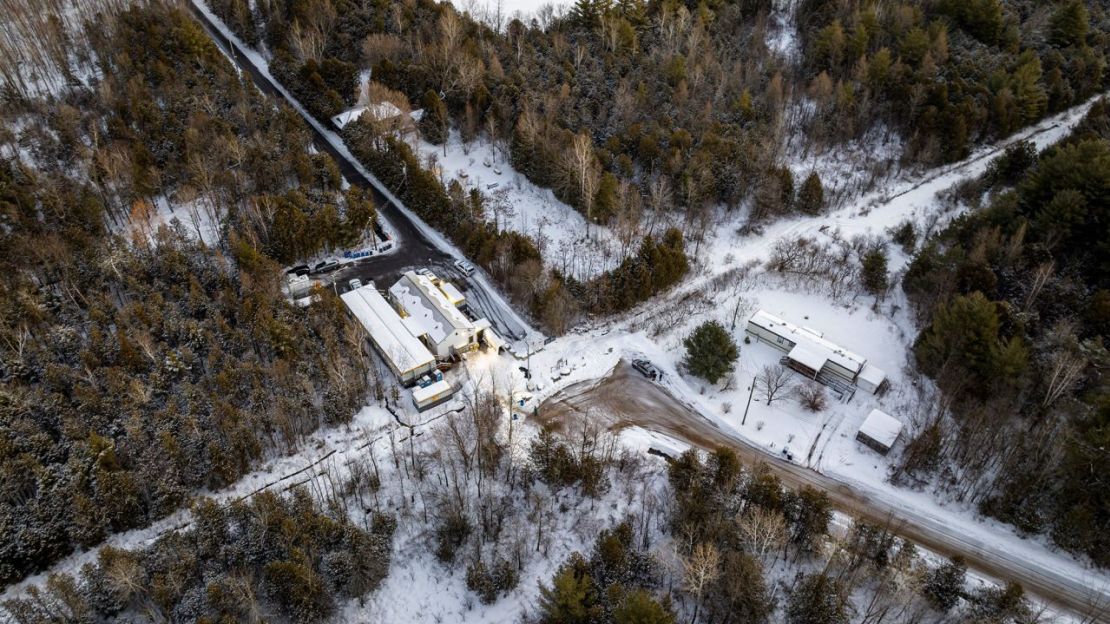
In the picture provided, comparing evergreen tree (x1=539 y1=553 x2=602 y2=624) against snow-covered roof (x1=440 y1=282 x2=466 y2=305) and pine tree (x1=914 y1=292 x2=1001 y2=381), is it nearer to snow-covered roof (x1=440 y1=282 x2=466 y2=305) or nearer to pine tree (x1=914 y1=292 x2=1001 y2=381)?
snow-covered roof (x1=440 y1=282 x2=466 y2=305)

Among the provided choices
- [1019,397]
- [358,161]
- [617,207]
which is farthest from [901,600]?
[358,161]

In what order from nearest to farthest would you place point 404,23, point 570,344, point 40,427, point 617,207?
point 40,427 → point 570,344 → point 617,207 → point 404,23

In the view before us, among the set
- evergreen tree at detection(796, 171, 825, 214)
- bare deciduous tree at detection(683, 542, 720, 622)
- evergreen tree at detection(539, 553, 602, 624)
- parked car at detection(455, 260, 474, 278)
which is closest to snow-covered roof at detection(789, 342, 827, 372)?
bare deciduous tree at detection(683, 542, 720, 622)

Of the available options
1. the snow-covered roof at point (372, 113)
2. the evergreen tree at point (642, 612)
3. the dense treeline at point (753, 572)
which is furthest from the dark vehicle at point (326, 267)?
the evergreen tree at point (642, 612)

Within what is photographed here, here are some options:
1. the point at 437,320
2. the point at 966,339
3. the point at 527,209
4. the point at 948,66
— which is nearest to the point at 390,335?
the point at 437,320

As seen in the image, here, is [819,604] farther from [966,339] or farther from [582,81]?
[582,81]

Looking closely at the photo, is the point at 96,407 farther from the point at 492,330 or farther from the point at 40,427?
the point at 492,330
